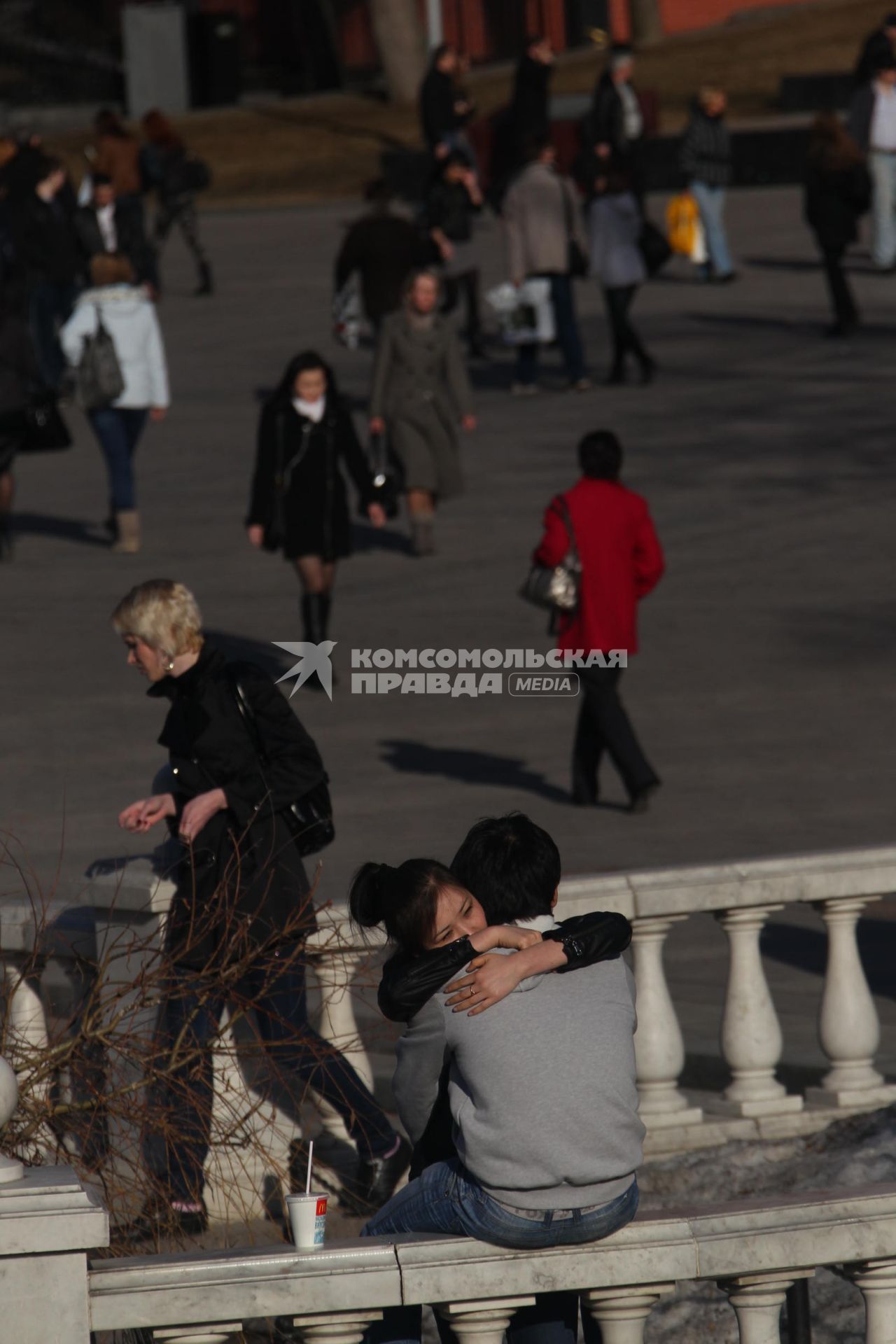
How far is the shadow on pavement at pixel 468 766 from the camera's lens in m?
10.2

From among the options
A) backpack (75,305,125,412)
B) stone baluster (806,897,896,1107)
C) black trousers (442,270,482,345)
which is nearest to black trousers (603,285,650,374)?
black trousers (442,270,482,345)

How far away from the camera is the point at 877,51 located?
21906 mm

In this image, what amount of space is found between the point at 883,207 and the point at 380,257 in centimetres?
675

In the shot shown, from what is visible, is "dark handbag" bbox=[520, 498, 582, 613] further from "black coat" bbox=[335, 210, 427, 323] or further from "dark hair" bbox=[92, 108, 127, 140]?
"dark hair" bbox=[92, 108, 127, 140]

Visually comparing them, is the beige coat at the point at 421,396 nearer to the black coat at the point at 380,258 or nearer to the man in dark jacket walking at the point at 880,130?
the black coat at the point at 380,258

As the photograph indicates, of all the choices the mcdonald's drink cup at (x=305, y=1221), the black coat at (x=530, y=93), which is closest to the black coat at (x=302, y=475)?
the mcdonald's drink cup at (x=305, y=1221)

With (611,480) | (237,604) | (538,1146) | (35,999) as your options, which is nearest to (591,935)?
(538,1146)

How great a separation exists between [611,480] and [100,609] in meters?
4.69

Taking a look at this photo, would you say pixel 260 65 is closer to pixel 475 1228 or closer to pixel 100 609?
pixel 100 609

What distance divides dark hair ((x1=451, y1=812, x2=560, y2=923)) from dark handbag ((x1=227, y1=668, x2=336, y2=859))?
176 cm

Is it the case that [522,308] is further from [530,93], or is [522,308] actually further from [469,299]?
[530,93]

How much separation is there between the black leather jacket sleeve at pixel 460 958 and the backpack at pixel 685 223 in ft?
62.2

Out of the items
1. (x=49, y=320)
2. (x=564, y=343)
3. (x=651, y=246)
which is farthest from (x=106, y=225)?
(x=651, y=246)

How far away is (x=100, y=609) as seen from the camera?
43.6 feet
